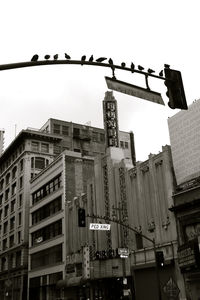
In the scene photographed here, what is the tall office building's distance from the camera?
3503cm

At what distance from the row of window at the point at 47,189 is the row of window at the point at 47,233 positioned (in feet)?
16.8

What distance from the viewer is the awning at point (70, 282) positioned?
44.2 metres

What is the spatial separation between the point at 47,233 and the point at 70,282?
14.1m

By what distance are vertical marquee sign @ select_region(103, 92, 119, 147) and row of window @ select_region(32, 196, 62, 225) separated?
Result: 12619 mm

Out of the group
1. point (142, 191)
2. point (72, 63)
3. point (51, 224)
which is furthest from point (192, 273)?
point (51, 224)

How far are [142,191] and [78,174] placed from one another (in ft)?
65.2

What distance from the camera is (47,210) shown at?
60.8 meters

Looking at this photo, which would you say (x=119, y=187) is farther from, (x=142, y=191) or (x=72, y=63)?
(x=72, y=63)

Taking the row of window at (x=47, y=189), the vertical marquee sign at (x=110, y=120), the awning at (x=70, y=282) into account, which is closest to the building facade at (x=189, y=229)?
the awning at (x=70, y=282)

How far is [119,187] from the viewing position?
4331 centimetres

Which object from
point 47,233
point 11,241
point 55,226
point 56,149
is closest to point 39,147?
point 56,149

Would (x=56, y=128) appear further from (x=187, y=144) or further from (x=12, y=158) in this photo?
(x=187, y=144)

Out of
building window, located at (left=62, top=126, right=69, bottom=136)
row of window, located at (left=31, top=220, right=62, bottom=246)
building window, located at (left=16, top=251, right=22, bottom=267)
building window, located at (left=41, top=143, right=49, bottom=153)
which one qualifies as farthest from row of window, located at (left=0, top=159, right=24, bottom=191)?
row of window, located at (left=31, top=220, right=62, bottom=246)

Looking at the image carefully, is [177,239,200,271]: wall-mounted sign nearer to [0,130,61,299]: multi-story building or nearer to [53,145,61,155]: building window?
[0,130,61,299]: multi-story building
